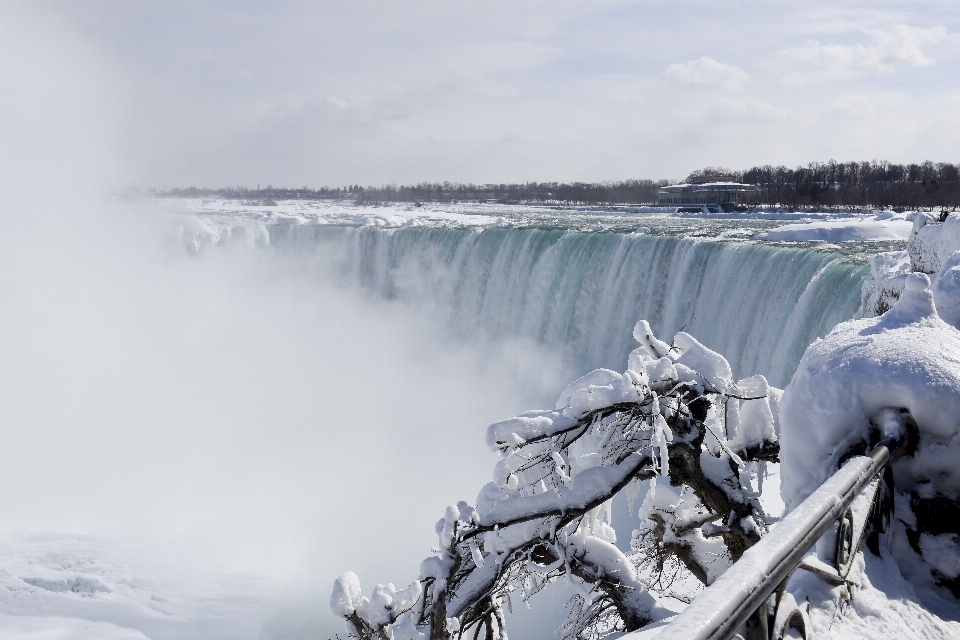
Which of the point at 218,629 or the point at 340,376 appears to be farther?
the point at 340,376

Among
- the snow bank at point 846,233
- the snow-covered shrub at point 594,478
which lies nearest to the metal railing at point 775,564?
the snow-covered shrub at point 594,478

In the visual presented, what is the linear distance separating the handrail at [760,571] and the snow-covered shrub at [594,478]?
1424 millimetres

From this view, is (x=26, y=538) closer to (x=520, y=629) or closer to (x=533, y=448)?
(x=520, y=629)

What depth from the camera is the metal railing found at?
122 centimetres

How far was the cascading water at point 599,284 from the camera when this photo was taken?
12.4 m

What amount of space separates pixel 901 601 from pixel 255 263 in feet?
99.0

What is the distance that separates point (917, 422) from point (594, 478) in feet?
4.86

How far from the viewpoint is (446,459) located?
17219mm

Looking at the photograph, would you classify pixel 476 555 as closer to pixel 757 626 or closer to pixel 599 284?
pixel 757 626

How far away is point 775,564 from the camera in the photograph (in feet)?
4.64

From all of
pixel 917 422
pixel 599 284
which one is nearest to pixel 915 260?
pixel 917 422

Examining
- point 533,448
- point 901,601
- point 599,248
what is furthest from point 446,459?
point 901,601

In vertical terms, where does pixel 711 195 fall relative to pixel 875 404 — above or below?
above

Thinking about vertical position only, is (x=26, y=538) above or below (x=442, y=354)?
below
